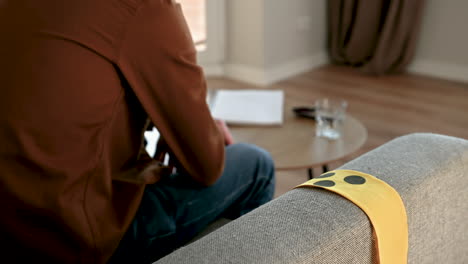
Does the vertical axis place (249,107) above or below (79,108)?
below

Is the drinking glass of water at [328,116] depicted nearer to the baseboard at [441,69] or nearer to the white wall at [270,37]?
the white wall at [270,37]

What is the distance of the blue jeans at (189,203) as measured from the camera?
1006 millimetres

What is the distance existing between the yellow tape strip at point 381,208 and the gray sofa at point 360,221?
0.04ft

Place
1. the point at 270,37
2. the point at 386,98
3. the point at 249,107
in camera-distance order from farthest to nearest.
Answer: the point at 270,37, the point at 386,98, the point at 249,107

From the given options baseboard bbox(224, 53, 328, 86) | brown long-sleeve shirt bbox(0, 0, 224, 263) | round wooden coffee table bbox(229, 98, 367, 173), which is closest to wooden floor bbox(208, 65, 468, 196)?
baseboard bbox(224, 53, 328, 86)

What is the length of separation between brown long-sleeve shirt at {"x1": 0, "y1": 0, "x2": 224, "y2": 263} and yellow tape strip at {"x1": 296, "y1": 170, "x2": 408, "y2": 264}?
1.11 ft

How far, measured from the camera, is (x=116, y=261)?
3.30ft

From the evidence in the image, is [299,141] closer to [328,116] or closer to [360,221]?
[328,116]

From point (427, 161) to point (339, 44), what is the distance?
3.14 metres

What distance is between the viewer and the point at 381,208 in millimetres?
728

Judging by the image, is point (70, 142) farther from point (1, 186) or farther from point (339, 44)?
point (339, 44)

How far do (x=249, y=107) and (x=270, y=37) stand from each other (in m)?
1.77

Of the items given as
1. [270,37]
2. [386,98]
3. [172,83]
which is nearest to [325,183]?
[172,83]

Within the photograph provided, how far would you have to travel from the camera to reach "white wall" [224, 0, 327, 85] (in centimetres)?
340
